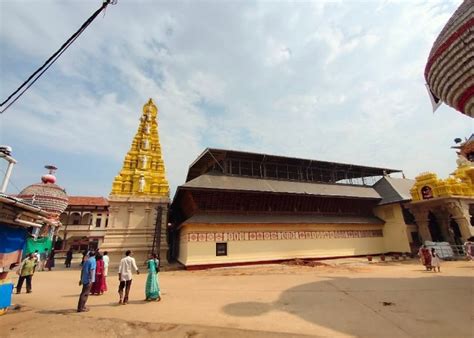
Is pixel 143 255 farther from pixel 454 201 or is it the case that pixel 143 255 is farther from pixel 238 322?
pixel 454 201

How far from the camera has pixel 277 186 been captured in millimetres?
19562

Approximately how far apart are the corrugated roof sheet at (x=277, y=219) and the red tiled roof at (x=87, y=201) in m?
28.7

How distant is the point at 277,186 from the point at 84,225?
36.3 metres

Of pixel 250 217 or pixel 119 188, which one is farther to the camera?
pixel 119 188

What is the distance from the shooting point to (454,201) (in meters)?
19.3

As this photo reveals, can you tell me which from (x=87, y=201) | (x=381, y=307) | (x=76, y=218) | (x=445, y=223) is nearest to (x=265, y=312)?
(x=381, y=307)

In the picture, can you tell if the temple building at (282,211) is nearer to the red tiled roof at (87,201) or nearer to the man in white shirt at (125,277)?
the man in white shirt at (125,277)

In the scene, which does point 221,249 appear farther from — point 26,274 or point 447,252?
point 447,252

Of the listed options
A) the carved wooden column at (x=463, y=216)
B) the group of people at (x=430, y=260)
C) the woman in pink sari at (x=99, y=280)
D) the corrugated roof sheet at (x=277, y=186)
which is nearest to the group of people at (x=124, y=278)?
the woman in pink sari at (x=99, y=280)

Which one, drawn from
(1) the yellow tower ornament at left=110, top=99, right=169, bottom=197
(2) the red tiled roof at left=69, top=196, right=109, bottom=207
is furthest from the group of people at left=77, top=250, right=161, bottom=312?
(2) the red tiled roof at left=69, top=196, right=109, bottom=207

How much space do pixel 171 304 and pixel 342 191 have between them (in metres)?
18.6

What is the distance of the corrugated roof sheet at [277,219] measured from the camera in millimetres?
16948

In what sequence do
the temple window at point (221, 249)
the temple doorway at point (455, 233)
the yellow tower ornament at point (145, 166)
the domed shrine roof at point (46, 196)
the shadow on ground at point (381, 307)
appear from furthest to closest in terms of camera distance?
the domed shrine roof at point (46, 196) < the yellow tower ornament at point (145, 166) < the temple doorway at point (455, 233) < the temple window at point (221, 249) < the shadow on ground at point (381, 307)

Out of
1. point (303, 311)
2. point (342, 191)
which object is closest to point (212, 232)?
point (303, 311)
